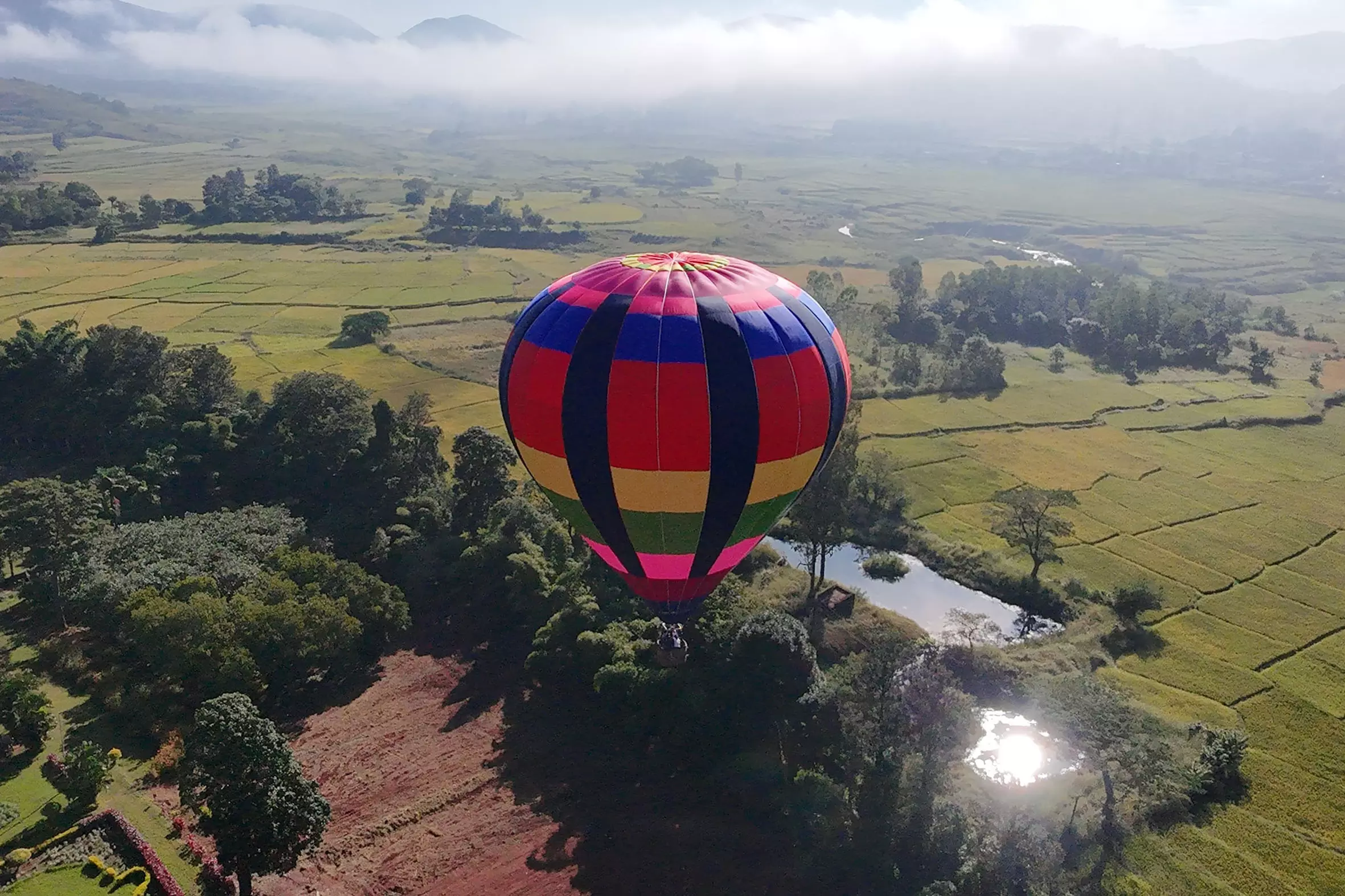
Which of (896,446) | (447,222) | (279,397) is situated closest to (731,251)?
(447,222)

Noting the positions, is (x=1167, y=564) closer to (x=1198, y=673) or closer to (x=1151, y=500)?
(x=1151, y=500)

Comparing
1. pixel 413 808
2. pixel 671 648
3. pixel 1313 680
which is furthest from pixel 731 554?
pixel 1313 680

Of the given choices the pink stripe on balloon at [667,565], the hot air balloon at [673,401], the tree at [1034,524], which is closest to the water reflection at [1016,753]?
the tree at [1034,524]

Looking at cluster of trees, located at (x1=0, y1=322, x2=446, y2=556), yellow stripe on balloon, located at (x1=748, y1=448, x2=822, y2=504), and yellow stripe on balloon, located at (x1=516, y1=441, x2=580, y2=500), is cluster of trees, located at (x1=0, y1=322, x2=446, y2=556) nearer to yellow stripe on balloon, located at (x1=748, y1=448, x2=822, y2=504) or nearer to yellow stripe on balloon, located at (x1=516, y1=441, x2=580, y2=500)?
yellow stripe on balloon, located at (x1=516, y1=441, x2=580, y2=500)

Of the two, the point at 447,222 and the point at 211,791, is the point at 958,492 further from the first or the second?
the point at 447,222

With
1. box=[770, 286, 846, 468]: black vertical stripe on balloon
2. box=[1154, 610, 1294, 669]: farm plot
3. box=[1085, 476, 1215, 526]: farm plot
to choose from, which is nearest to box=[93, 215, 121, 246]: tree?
box=[770, 286, 846, 468]: black vertical stripe on balloon
